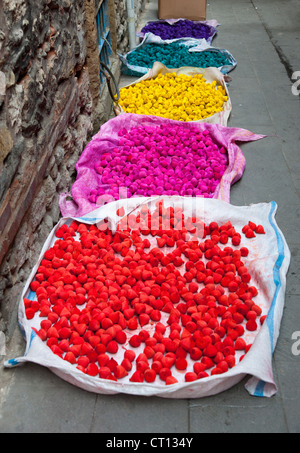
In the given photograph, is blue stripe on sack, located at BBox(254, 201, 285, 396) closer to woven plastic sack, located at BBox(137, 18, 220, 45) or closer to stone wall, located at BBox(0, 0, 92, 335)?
stone wall, located at BBox(0, 0, 92, 335)

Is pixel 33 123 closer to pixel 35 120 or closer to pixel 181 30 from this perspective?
pixel 35 120

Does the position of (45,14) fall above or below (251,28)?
Answer: above

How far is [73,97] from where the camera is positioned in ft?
9.39

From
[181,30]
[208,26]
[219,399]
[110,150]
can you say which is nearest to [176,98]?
[110,150]

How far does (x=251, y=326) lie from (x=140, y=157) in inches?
63.2

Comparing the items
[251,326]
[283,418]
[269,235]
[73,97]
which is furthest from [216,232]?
[73,97]

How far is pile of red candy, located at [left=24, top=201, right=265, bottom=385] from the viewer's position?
179 cm

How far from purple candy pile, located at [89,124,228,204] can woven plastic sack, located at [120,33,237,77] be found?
1.33 m

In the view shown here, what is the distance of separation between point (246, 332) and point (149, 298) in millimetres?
462

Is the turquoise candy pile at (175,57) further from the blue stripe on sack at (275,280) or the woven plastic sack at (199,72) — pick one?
the blue stripe on sack at (275,280)

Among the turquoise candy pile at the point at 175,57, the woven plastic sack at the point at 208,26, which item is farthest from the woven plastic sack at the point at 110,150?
the woven plastic sack at the point at 208,26

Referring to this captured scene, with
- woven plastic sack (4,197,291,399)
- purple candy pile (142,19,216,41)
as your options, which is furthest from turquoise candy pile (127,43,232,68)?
woven plastic sack (4,197,291,399)

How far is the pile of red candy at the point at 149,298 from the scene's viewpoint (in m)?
1.79
